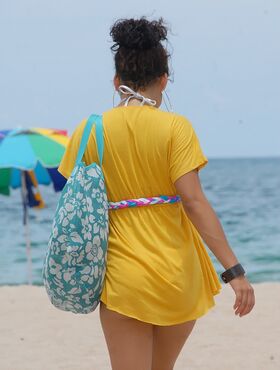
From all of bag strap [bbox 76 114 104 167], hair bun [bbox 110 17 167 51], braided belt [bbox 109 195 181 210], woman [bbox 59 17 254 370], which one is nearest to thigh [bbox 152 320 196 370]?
woman [bbox 59 17 254 370]

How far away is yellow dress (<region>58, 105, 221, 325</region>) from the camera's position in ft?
8.23

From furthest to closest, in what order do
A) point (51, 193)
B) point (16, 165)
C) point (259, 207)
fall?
1. point (51, 193)
2. point (259, 207)
3. point (16, 165)

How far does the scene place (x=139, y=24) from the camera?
101 inches

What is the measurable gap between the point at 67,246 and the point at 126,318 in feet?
0.85

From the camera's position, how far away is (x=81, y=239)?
2.50 metres

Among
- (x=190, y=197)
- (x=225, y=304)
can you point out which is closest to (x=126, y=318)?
(x=190, y=197)

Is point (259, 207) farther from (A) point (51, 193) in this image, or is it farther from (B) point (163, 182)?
(B) point (163, 182)

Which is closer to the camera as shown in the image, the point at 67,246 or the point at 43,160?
the point at 67,246

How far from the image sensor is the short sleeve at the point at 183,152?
8.18 feet

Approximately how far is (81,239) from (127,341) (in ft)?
1.03

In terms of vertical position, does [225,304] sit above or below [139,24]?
below

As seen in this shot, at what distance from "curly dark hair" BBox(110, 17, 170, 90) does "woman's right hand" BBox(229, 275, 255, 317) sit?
622 millimetres

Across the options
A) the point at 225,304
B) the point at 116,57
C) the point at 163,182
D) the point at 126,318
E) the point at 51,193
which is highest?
the point at 116,57

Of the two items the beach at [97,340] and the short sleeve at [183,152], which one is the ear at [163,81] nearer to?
the short sleeve at [183,152]
